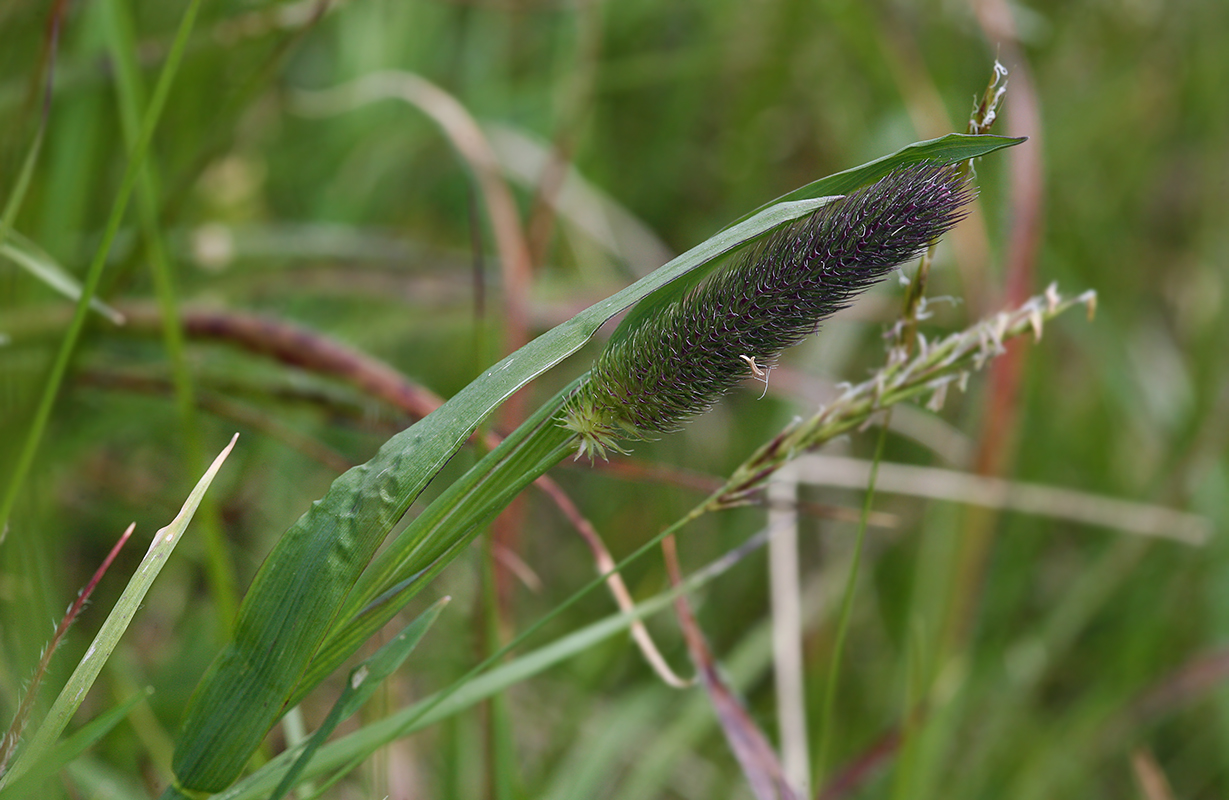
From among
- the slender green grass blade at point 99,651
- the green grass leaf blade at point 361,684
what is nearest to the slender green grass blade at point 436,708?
the green grass leaf blade at point 361,684

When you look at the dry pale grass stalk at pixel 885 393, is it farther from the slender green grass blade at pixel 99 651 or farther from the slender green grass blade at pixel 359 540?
the slender green grass blade at pixel 99 651

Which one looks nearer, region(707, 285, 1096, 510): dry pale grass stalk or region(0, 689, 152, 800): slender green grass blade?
region(0, 689, 152, 800): slender green grass blade

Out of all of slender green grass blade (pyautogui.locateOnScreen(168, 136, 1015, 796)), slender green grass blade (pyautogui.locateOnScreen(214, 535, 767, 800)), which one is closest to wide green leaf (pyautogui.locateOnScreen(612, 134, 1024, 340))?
slender green grass blade (pyautogui.locateOnScreen(168, 136, 1015, 796))

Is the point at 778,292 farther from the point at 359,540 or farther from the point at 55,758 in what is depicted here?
the point at 55,758

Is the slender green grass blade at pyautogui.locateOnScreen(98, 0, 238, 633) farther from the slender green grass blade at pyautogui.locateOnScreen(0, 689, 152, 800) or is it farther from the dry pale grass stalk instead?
the dry pale grass stalk

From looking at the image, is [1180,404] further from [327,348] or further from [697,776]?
[327,348]
